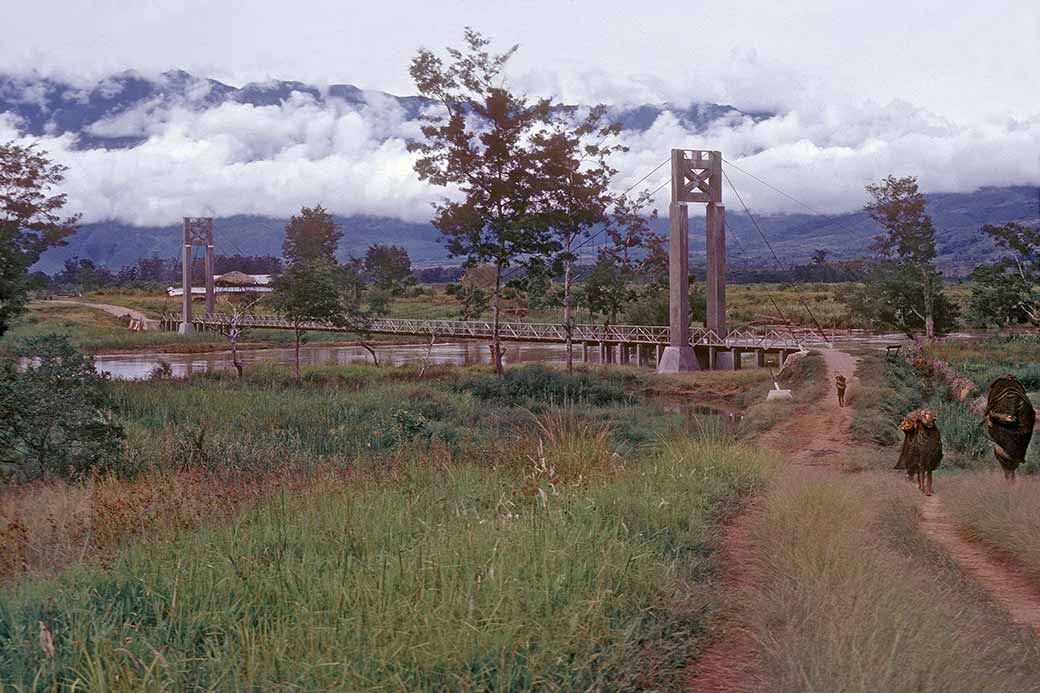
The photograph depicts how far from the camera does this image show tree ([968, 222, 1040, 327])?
38.8m

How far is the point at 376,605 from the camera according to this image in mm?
3936

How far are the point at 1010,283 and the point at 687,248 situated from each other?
1347 cm

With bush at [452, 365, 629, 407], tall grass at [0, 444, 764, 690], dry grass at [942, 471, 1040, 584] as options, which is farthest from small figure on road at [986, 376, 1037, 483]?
bush at [452, 365, 629, 407]

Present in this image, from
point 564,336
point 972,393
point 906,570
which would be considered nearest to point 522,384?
point 972,393

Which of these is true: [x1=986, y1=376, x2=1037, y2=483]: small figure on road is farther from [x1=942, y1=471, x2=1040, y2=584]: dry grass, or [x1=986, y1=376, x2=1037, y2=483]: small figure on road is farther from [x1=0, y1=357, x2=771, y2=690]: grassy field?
[x1=0, y1=357, x2=771, y2=690]: grassy field

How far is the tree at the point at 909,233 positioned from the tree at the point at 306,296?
1024 inches

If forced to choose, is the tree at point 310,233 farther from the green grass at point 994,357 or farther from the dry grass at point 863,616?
the dry grass at point 863,616

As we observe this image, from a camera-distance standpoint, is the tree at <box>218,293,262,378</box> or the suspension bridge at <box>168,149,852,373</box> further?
the suspension bridge at <box>168,149,852,373</box>

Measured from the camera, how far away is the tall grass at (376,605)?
3.51 m

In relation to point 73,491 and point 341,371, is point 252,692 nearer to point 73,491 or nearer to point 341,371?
point 73,491

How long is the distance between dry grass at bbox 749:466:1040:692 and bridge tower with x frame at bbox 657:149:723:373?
30.6m

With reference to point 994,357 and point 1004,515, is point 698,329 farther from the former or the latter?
point 1004,515

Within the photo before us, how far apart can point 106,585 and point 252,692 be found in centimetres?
152

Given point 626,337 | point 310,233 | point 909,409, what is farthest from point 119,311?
point 909,409
